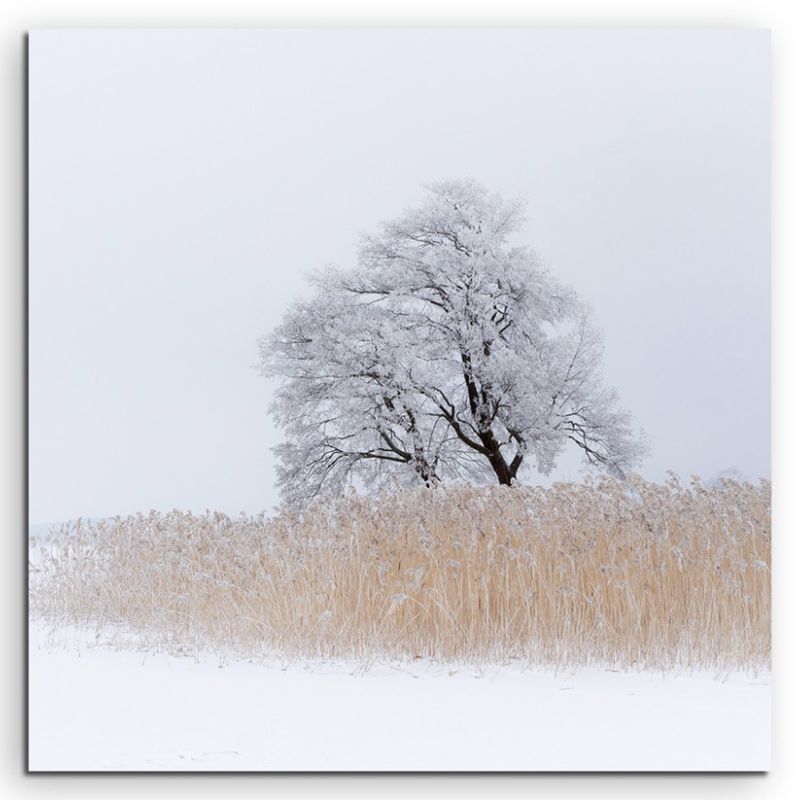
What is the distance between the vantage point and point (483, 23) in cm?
444

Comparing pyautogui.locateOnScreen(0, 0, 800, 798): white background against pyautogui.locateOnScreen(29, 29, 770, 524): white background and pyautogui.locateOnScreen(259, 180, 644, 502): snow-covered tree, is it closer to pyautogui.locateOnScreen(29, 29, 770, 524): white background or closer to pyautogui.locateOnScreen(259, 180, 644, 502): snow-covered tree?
pyautogui.locateOnScreen(29, 29, 770, 524): white background

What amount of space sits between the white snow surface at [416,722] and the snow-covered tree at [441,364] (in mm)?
887

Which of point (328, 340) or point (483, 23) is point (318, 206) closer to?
point (328, 340)

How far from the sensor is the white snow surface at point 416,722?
4055 millimetres

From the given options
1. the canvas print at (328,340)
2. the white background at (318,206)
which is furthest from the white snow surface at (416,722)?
the white background at (318,206)

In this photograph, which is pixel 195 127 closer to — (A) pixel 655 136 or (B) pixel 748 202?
(A) pixel 655 136

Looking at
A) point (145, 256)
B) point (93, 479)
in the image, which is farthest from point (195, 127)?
point (93, 479)

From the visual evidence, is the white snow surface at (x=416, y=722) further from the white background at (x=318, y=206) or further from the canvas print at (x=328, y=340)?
the white background at (x=318, y=206)

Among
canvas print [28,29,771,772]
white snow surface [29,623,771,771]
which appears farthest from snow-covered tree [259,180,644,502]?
white snow surface [29,623,771,771]

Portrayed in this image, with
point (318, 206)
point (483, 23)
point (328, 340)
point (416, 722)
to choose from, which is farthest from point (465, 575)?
point (483, 23)

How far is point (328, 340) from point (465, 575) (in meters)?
1.27

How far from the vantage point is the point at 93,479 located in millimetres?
4328

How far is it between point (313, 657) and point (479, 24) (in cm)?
298

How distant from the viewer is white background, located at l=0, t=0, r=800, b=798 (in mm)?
4234
